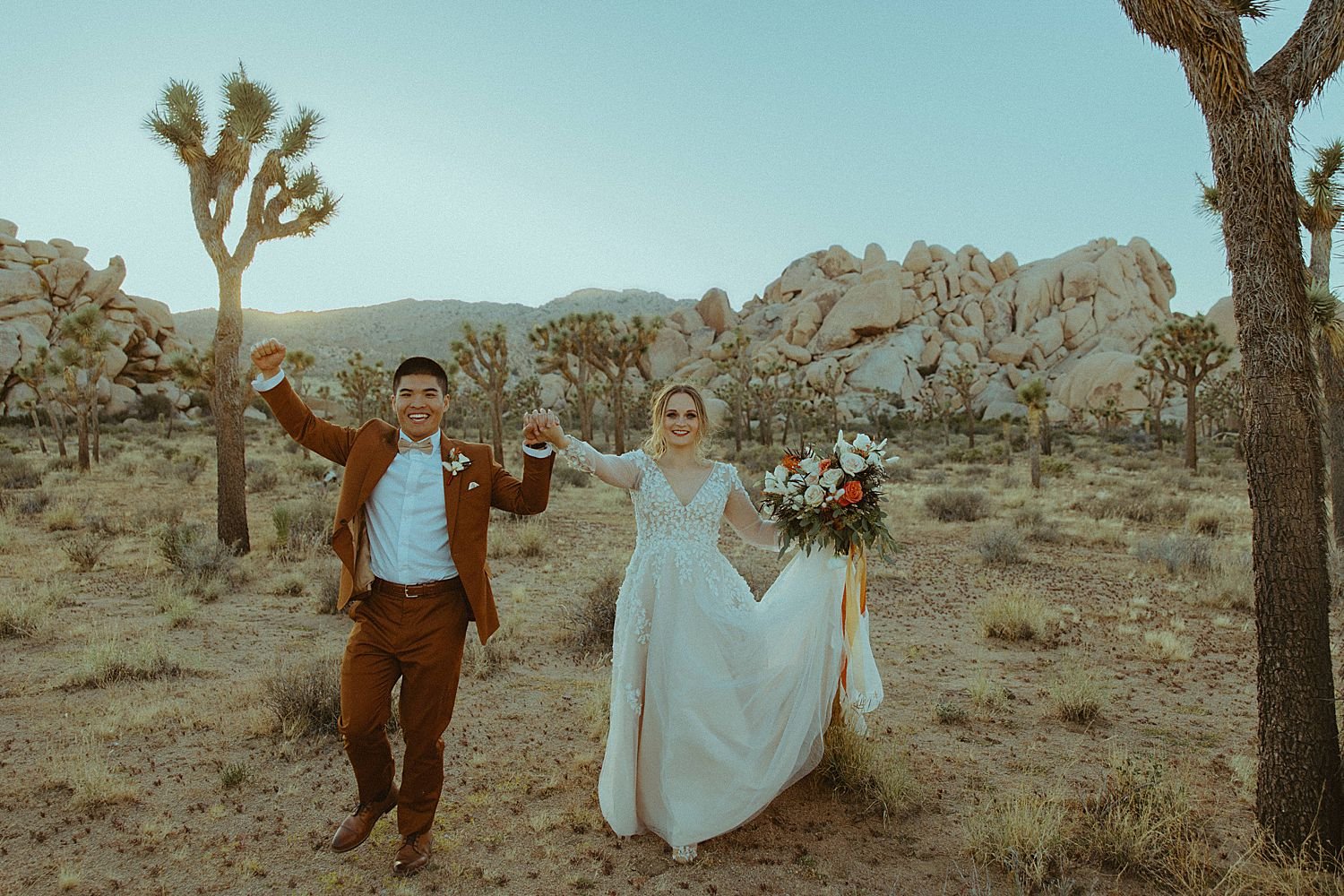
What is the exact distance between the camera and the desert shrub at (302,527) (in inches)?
463

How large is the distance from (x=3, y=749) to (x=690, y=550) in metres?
4.61

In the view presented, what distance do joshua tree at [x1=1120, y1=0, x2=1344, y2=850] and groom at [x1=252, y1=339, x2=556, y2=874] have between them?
317 centimetres

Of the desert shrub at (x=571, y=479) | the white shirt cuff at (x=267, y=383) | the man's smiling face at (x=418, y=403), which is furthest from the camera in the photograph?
the desert shrub at (x=571, y=479)

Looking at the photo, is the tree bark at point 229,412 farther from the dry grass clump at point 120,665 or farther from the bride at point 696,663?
the bride at point 696,663

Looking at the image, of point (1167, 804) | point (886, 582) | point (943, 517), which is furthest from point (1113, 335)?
point (1167, 804)

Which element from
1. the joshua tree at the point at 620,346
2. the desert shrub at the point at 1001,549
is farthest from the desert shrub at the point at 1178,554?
the joshua tree at the point at 620,346

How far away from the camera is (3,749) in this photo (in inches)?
200

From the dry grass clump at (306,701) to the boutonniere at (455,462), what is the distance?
8.79 ft

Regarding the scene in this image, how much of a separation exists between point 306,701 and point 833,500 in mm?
3880

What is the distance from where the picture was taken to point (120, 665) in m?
6.48

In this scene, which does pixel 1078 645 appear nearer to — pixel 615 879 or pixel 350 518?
pixel 615 879

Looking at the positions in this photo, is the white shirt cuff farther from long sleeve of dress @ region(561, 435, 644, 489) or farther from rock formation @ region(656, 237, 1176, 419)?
rock formation @ region(656, 237, 1176, 419)

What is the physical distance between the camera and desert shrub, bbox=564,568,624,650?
25.4ft

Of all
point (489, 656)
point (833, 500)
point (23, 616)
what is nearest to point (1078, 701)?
point (833, 500)
